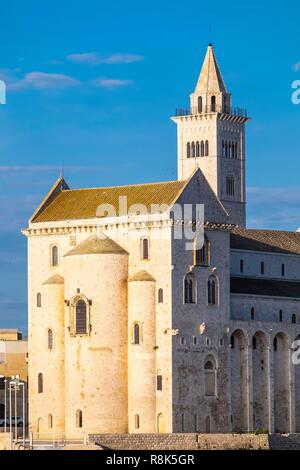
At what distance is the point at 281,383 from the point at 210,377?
931 centimetres

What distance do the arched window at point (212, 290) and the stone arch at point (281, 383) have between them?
28.5 feet

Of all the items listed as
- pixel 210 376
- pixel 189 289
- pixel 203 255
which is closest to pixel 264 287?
pixel 203 255

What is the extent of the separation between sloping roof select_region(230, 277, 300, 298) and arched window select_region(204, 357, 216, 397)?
668cm

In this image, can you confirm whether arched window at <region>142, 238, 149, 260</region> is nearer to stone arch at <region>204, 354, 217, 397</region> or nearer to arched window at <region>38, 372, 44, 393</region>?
stone arch at <region>204, 354, 217, 397</region>

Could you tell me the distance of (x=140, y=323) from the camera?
170000 mm

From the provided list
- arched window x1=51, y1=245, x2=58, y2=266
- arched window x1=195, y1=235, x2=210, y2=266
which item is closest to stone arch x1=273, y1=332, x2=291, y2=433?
arched window x1=195, y1=235, x2=210, y2=266

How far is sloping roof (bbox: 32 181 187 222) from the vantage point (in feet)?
565

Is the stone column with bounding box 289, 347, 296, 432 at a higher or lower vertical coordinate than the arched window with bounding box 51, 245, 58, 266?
lower

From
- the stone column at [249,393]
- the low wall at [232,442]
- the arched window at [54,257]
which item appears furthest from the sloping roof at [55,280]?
the low wall at [232,442]

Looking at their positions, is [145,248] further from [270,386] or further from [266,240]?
[266,240]

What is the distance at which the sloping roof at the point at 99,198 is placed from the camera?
17212 centimetres

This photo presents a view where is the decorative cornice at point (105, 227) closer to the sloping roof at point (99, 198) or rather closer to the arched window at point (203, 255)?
the sloping roof at point (99, 198)
